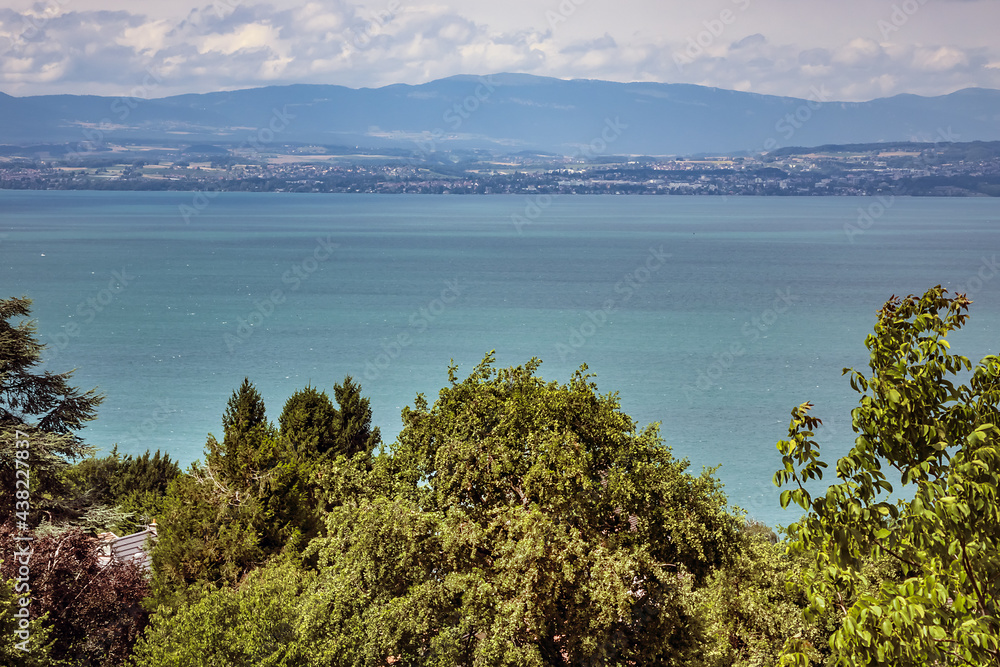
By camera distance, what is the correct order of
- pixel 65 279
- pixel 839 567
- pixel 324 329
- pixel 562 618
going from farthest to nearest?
pixel 65 279, pixel 324 329, pixel 562 618, pixel 839 567

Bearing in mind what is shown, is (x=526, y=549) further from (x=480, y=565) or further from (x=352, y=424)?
(x=352, y=424)

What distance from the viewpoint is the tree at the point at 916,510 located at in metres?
5.75

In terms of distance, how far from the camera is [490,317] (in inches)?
3314

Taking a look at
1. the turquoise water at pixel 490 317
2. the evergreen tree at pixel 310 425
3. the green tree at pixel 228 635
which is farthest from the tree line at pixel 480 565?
the turquoise water at pixel 490 317

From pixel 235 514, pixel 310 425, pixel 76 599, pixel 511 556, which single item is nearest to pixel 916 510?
pixel 511 556

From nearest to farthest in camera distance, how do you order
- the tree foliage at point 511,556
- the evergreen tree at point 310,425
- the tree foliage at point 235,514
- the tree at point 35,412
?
1. the tree foliage at point 511,556
2. the tree at point 35,412
3. the tree foliage at point 235,514
4. the evergreen tree at point 310,425

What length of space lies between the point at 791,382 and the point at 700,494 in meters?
47.6

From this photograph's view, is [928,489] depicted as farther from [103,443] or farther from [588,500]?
[103,443]

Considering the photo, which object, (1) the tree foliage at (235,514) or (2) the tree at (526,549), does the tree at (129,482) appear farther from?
(2) the tree at (526,549)

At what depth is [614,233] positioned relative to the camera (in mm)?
173125

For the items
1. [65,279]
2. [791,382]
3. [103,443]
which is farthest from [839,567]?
[65,279]

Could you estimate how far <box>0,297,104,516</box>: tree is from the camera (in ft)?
56.6

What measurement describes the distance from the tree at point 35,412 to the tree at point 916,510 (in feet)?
50.7

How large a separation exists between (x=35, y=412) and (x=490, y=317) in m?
65.7
